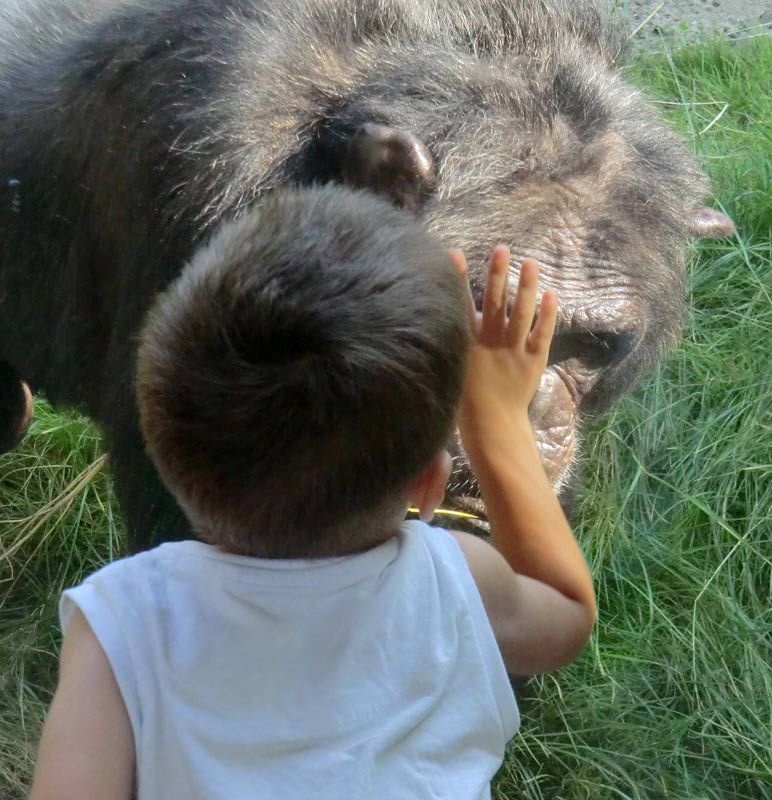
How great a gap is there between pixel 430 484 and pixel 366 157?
1022mm

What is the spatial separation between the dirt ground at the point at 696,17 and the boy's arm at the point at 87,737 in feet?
14.4

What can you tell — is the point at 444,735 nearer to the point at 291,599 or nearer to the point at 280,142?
the point at 291,599

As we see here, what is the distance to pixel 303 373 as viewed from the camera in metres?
1.06

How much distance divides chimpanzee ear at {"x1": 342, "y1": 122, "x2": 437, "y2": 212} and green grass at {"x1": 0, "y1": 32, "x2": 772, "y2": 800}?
1209 millimetres

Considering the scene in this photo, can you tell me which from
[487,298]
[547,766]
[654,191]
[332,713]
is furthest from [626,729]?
[332,713]

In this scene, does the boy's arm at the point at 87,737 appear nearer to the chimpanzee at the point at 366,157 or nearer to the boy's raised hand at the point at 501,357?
the boy's raised hand at the point at 501,357

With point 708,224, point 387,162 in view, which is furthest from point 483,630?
point 708,224

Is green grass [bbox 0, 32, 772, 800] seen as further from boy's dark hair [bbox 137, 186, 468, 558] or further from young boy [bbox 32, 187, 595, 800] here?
boy's dark hair [bbox 137, 186, 468, 558]

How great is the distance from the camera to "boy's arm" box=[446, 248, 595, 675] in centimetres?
141

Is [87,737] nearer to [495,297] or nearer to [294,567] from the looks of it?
[294,567]

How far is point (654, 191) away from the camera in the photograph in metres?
2.49

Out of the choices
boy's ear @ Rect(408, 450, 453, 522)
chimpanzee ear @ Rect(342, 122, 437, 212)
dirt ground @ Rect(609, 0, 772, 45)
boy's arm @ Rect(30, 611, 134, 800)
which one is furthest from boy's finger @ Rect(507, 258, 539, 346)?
dirt ground @ Rect(609, 0, 772, 45)

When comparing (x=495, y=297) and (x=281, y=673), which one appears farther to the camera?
(x=495, y=297)

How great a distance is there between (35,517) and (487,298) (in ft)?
7.20
